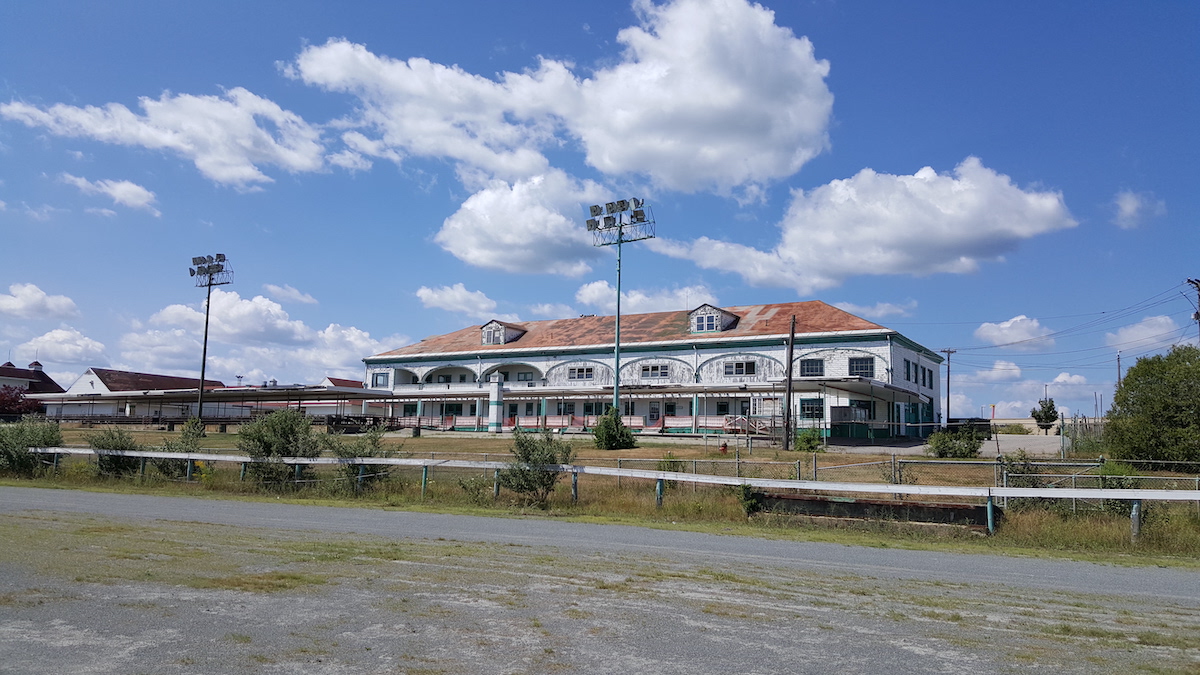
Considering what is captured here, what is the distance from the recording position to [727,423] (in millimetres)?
50250

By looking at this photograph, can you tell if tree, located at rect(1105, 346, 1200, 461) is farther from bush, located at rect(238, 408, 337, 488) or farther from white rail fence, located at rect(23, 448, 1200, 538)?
bush, located at rect(238, 408, 337, 488)

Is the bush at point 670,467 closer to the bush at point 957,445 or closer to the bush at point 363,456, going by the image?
the bush at point 363,456

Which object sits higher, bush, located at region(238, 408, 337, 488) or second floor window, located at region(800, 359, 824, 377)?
second floor window, located at region(800, 359, 824, 377)

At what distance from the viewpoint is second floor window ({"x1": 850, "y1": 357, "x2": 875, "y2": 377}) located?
1992 inches

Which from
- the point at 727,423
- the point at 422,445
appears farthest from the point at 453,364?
the point at 727,423

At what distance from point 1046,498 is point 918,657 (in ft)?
37.2

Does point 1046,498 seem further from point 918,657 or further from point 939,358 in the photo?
point 939,358

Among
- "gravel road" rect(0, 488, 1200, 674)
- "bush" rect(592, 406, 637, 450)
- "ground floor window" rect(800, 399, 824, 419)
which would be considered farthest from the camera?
"ground floor window" rect(800, 399, 824, 419)

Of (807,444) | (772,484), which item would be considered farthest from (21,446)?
(807,444)

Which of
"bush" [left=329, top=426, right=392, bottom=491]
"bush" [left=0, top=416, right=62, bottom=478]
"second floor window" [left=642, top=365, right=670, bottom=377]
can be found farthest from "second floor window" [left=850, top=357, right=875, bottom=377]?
"bush" [left=0, top=416, right=62, bottom=478]

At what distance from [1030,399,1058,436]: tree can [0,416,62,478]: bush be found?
66.9 m

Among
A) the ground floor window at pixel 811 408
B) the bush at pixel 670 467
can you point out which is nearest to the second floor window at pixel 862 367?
the ground floor window at pixel 811 408

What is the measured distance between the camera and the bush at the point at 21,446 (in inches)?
1066

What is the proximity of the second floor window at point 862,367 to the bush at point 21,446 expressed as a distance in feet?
133
